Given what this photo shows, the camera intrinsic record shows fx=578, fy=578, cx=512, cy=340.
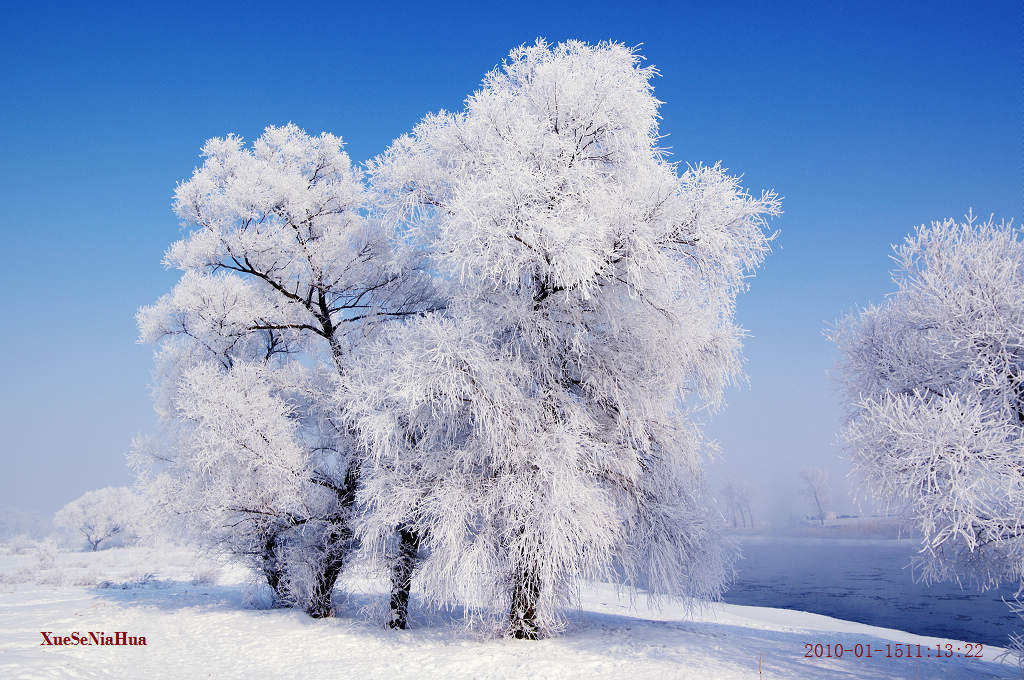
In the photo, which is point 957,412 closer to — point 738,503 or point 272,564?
point 272,564

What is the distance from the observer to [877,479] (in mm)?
8047

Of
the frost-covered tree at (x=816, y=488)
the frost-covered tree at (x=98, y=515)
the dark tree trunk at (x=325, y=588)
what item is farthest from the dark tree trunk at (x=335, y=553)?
the frost-covered tree at (x=816, y=488)

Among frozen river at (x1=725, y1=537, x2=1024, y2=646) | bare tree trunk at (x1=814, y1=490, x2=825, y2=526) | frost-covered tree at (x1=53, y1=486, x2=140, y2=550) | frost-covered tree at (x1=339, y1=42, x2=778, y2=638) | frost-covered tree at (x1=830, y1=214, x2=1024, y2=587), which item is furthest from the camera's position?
bare tree trunk at (x1=814, y1=490, x2=825, y2=526)

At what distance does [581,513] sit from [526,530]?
2.90 feet

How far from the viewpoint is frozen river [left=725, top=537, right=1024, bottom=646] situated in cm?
1752

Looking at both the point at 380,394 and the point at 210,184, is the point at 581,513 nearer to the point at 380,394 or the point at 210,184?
the point at 380,394

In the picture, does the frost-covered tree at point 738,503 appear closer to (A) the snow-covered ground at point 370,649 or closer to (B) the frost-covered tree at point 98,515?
(B) the frost-covered tree at point 98,515

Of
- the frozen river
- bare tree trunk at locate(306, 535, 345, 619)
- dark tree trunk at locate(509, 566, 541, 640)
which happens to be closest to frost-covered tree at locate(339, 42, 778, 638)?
dark tree trunk at locate(509, 566, 541, 640)

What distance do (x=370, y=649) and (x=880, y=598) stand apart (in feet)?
75.7

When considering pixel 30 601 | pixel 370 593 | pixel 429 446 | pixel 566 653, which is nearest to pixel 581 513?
pixel 566 653

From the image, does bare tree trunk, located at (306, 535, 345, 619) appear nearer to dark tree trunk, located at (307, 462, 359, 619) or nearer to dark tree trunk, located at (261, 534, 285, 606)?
dark tree trunk, located at (307, 462, 359, 619)

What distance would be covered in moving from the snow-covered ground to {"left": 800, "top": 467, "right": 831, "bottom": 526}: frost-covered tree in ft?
266

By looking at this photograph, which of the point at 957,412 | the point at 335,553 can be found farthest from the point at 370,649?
the point at 957,412

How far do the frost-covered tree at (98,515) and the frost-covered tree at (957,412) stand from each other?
169 feet
